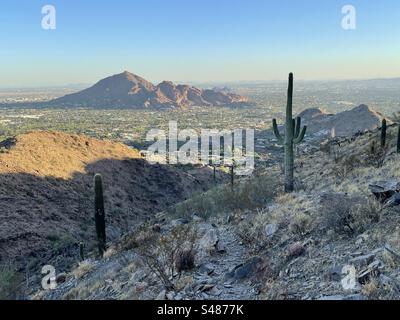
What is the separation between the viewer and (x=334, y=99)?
161500 millimetres

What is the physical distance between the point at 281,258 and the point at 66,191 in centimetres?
2262

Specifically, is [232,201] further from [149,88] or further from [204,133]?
[149,88]

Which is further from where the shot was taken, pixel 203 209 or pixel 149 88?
pixel 149 88

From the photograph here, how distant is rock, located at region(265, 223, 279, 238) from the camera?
31.2 ft

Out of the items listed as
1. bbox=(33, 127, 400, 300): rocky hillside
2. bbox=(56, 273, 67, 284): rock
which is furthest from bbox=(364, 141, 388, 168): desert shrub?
bbox=(56, 273, 67, 284): rock

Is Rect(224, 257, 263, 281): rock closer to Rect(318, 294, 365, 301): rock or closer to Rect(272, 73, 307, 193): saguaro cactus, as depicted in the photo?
Rect(318, 294, 365, 301): rock

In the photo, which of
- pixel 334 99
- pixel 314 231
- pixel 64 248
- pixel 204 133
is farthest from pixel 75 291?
pixel 334 99

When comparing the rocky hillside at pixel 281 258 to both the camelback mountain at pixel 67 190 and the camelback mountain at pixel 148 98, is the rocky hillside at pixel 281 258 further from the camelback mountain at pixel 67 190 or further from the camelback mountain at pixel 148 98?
the camelback mountain at pixel 148 98

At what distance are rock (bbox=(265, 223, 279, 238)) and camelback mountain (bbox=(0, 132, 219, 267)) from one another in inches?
405

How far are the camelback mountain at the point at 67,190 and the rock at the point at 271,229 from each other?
33.7 ft

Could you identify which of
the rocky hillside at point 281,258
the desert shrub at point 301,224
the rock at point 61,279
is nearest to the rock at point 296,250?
the rocky hillside at point 281,258
